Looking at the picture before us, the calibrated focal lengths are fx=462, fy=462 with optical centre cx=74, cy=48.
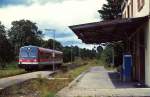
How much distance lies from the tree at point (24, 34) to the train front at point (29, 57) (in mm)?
63496

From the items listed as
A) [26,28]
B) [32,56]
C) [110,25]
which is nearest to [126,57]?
[110,25]

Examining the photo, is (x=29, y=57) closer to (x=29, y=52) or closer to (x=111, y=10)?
(x=29, y=52)

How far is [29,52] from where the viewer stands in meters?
56.7

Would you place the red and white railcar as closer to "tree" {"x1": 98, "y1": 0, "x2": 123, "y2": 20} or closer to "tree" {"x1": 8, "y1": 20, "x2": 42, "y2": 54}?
"tree" {"x1": 98, "y1": 0, "x2": 123, "y2": 20}

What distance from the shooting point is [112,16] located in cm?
5822

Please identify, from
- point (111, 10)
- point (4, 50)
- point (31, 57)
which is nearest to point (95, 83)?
point (31, 57)

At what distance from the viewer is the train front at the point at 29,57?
56125 millimetres

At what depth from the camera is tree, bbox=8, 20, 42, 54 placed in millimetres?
124262

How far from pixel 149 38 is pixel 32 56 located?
3463 centimetres

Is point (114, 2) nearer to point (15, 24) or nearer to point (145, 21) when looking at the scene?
point (145, 21)

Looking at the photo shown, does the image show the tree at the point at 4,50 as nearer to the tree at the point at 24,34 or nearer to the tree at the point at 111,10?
the tree at the point at 111,10

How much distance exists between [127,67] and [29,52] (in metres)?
28.1

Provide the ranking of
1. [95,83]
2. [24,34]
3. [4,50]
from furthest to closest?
[24,34] < [4,50] < [95,83]

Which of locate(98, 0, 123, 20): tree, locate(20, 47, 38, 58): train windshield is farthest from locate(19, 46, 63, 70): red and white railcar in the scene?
locate(98, 0, 123, 20): tree
